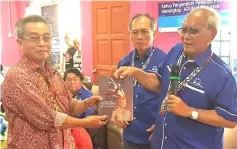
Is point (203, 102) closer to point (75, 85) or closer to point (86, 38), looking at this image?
point (75, 85)

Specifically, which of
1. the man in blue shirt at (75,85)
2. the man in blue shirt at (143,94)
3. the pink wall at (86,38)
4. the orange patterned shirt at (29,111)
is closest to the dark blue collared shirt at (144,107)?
the man in blue shirt at (143,94)

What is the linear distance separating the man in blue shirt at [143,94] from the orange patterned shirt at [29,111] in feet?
2.22

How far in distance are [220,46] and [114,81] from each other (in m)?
2.57

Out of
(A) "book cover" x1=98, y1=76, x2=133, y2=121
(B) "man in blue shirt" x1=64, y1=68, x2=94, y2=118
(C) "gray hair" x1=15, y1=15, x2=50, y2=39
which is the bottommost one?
(B) "man in blue shirt" x1=64, y1=68, x2=94, y2=118

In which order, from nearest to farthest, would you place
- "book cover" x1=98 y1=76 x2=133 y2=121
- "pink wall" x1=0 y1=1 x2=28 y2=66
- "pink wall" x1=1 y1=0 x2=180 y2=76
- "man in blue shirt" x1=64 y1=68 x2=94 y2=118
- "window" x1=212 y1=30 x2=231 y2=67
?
"book cover" x1=98 y1=76 x2=133 y2=121, "man in blue shirt" x1=64 y1=68 x2=94 y2=118, "window" x1=212 y1=30 x2=231 y2=67, "pink wall" x1=1 y1=0 x2=180 y2=76, "pink wall" x1=0 y1=1 x2=28 y2=66

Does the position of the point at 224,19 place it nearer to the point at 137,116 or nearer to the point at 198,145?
the point at 137,116

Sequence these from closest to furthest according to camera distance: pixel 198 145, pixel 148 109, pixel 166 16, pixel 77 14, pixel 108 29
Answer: pixel 198 145 → pixel 148 109 → pixel 166 16 → pixel 108 29 → pixel 77 14

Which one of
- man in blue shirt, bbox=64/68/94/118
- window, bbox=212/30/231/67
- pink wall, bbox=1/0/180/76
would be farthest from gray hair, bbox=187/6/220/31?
pink wall, bbox=1/0/180/76

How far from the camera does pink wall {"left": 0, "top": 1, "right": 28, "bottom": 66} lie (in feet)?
24.7

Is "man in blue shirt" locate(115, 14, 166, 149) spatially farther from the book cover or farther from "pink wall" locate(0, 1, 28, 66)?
"pink wall" locate(0, 1, 28, 66)

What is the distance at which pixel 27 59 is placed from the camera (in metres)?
1.43

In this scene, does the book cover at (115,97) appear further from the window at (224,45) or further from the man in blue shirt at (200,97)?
the window at (224,45)

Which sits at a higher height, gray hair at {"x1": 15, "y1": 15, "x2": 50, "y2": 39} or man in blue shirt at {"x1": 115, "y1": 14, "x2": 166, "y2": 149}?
gray hair at {"x1": 15, "y1": 15, "x2": 50, "y2": 39}

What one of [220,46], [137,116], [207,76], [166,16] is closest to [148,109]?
[137,116]
